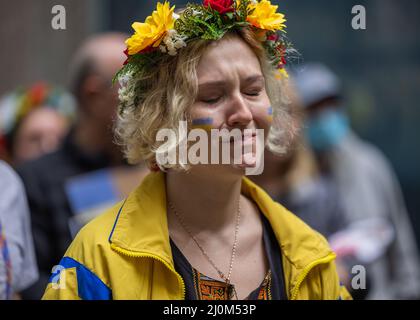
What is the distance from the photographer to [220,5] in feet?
7.71

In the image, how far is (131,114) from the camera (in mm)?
2482

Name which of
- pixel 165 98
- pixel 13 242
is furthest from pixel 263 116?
pixel 13 242

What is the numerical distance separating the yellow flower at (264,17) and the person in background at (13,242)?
117 cm

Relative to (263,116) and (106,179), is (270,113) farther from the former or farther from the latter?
(106,179)

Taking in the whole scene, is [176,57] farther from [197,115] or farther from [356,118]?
[356,118]

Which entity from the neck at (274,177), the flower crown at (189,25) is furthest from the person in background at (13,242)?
the neck at (274,177)

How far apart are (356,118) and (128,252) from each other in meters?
5.21

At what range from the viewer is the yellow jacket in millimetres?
2230

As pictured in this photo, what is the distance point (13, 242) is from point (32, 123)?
7.77 feet

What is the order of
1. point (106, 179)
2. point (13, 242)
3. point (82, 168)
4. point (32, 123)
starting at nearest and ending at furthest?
point (13, 242) < point (106, 179) < point (82, 168) < point (32, 123)

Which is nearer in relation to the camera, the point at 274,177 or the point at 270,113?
the point at 270,113

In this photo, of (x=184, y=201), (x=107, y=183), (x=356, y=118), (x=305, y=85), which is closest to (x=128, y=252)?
(x=184, y=201)

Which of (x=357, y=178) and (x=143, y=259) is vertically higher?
(x=143, y=259)

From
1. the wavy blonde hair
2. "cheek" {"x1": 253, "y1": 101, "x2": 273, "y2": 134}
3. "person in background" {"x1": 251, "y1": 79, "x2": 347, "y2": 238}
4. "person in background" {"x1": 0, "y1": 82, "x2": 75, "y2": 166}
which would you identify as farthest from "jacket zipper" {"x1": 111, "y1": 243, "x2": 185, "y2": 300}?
"person in background" {"x1": 0, "y1": 82, "x2": 75, "y2": 166}
